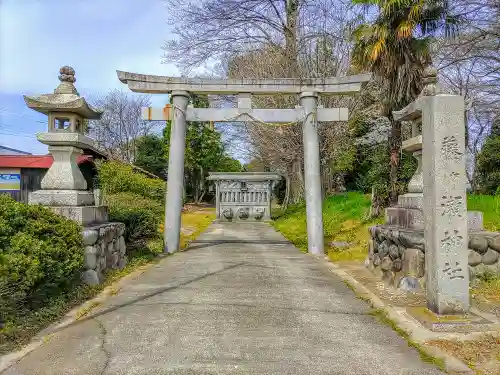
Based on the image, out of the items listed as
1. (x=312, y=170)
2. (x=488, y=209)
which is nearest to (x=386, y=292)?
(x=312, y=170)

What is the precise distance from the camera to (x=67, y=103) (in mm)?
7219

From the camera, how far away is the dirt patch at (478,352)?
3.54 m

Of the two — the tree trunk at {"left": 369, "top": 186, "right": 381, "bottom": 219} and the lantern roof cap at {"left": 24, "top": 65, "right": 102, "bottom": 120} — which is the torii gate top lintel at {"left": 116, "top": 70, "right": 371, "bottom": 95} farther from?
the tree trunk at {"left": 369, "top": 186, "right": 381, "bottom": 219}

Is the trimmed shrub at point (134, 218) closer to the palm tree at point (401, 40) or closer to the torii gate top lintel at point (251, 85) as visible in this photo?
the torii gate top lintel at point (251, 85)

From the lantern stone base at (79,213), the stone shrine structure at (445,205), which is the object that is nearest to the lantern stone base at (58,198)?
the lantern stone base at (79,213)

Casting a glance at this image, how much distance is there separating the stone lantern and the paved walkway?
1.55 metres

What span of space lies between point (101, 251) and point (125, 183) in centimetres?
937

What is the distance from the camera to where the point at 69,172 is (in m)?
7.23

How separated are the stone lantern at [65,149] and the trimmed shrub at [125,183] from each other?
26.8 ft

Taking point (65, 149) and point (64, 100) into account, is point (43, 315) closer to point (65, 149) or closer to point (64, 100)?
point (65, 149)

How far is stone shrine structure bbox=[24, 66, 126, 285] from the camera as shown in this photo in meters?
6.80

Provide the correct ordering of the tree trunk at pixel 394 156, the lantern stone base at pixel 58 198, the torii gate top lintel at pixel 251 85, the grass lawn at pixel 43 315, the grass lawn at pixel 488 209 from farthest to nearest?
the tree trunk at pixel 394 156
the torii gate top lintel at pixel 251 85
the grass lawn at pixel 488 209
the lantern stone base at pixel 58 198
the grass lawn at pixel 43 315

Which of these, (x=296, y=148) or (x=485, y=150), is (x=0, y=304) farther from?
(x=485, y=150)

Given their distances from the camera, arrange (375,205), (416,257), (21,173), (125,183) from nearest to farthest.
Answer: (416,257), (375,205), (125,183), (21,173)
